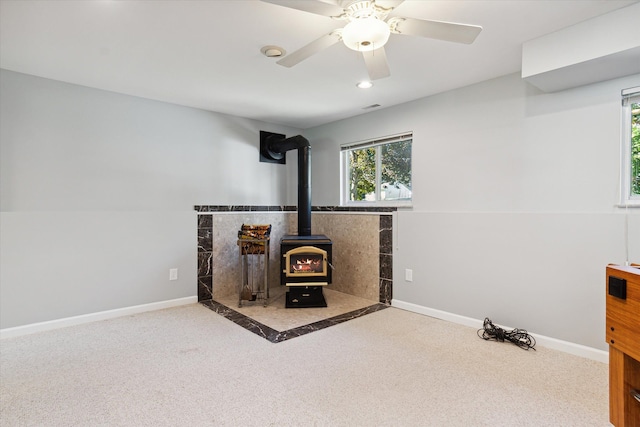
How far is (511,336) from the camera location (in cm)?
280

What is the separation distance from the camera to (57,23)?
2.15 metres

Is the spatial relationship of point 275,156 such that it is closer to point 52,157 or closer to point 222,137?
point 222,137

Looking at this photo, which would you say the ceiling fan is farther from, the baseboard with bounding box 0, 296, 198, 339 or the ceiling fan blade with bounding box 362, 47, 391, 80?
the baseboard with bounding box 0, 296, 198, 339

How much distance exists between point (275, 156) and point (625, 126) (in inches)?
146

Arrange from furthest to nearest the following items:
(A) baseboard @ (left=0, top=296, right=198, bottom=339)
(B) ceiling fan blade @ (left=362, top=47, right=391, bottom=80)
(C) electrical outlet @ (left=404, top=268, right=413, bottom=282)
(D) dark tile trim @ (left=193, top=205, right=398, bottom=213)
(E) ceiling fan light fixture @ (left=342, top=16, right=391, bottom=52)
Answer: (D) dark tile trim @ (left=193, top=205, right=398, bottom=213) → (C) electrical outlet @ (left=404, top=268, right=413, bottom=282) → (A) baseboard @ (left=0, top=296, right=198, bottom=339) → (B) ceiling fan blade @ (left=362, top=47, right=391, bottom=80) → (E) ceiling fan light fixture @ (left=342, top=16, right=391, bottom=52)

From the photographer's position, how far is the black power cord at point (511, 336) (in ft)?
8.96

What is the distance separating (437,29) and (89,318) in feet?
12.6

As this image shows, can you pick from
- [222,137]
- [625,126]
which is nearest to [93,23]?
[222,137]

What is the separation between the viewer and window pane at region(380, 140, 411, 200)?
390 cm

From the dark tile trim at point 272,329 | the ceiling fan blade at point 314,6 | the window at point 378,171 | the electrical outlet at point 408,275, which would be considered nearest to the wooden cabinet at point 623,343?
the ceiling fan blade at point 314,6

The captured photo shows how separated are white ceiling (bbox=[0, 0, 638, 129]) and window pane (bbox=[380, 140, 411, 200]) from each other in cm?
57

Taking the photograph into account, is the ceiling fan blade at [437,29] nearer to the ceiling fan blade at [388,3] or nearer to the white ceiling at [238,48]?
the ceiling fan blade at [388,3]

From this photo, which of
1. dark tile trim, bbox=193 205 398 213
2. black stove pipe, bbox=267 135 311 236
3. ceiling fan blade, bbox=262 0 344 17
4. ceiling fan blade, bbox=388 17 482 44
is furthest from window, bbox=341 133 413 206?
ceiling fan blade, bbox=262 0 344 17

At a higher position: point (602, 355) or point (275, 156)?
point (275, 156)
